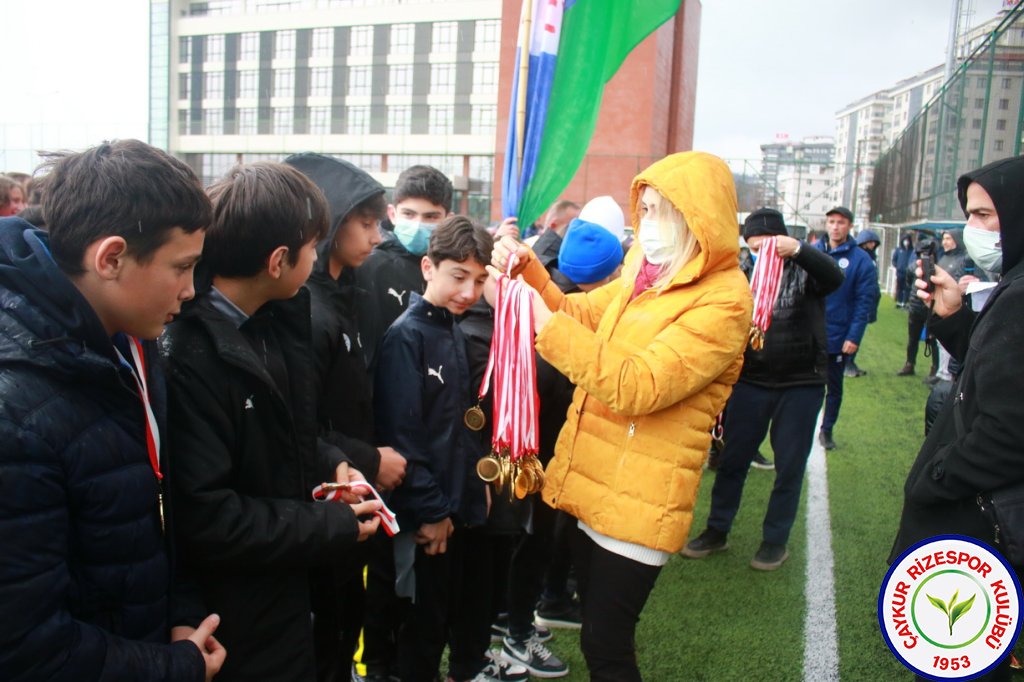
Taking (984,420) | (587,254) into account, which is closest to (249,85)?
(587,254)

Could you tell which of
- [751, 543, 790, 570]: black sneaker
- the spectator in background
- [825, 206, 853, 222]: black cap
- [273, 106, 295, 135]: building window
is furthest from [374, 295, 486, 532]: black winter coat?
[273, 106, 295, 135]: building window

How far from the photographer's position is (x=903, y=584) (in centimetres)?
205

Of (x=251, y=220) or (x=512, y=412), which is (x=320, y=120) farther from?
(x=251, y=220)

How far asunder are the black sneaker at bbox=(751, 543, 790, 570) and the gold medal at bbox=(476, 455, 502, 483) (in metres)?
2.60

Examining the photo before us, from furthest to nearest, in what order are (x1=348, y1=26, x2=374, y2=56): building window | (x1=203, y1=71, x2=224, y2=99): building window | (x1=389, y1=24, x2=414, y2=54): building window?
1. (x1=203, y1=71, x2=224, y2=99): building window
2. (x1=348, y1=26, x2=374, y2=56): building window
3. (x1=389, y1=24, x2=414, y2=54): building window

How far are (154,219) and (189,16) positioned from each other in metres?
69.5

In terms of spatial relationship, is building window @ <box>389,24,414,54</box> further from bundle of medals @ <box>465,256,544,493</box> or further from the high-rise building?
bundle of medals @ <box>465,256,544,493</box>

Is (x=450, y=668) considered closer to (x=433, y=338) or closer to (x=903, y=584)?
(x=433, y=338)

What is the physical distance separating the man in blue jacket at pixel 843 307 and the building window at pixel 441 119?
4948cm

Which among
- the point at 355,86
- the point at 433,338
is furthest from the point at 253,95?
the point at 433,338

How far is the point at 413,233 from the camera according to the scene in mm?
3699

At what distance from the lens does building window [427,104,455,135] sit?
178 ft

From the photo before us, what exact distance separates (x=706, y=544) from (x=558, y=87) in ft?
10.2

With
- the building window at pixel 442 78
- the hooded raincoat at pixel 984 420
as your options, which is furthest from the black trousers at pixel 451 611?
the building window at pixel 442 78
